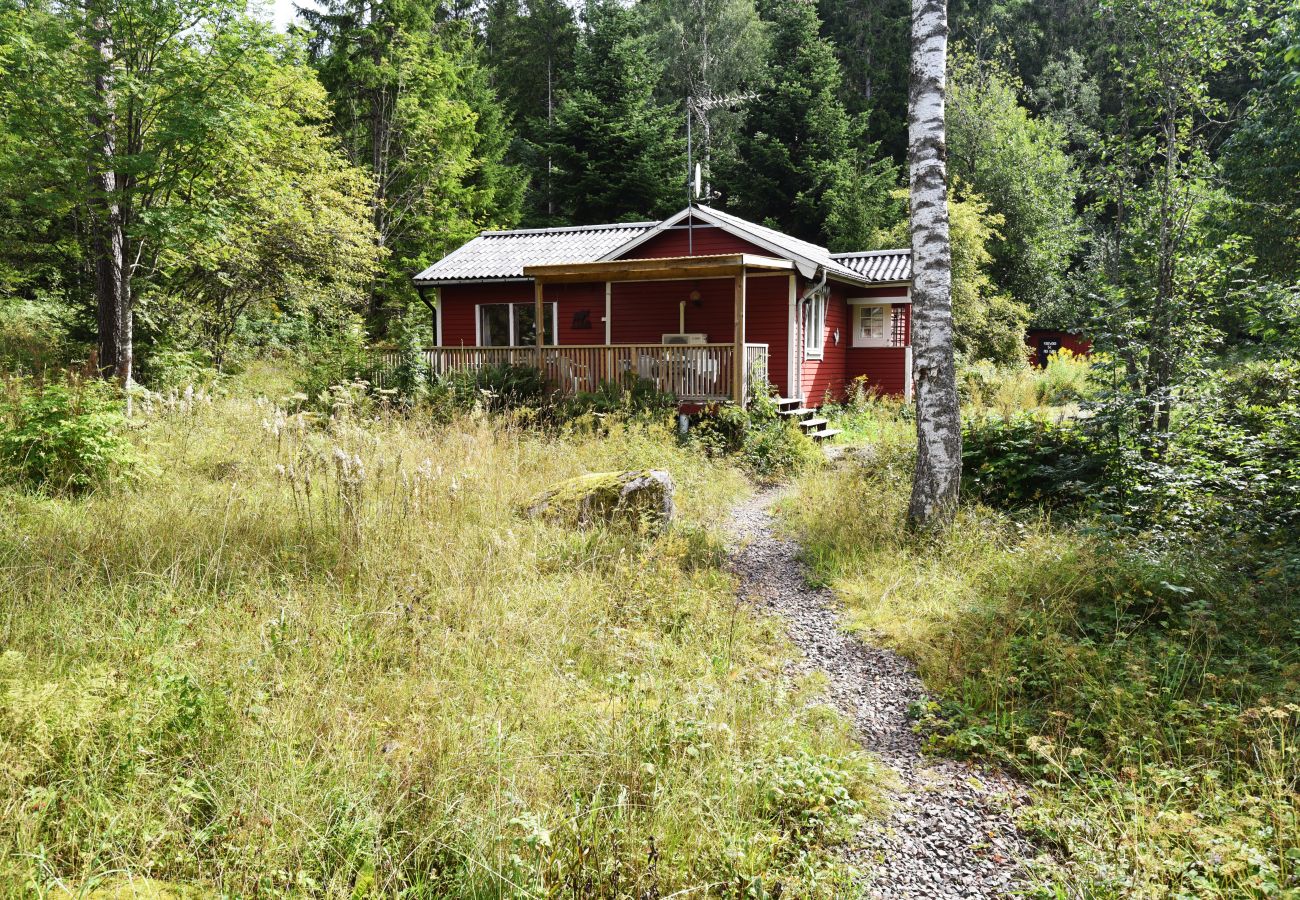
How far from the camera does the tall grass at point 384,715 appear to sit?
2510 millimetres

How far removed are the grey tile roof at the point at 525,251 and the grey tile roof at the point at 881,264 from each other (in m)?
5.35

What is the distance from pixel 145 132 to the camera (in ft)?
35.9

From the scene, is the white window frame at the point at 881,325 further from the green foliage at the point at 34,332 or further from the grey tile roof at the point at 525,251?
the green foliage at the point at 34,332

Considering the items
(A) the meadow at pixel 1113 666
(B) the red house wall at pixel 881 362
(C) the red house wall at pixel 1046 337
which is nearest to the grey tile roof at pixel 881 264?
(B) the red house wall at pixel 881 362

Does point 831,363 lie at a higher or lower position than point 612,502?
higher

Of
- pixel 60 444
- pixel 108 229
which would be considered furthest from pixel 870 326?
pixel 60 444

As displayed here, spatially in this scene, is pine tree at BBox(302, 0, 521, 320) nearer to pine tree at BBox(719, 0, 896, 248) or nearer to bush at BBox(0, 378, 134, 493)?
pine tree at BBox(719, 0, 896, 248)

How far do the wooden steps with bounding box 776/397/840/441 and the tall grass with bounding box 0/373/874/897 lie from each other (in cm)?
896

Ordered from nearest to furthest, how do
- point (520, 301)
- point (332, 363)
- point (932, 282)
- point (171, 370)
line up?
point (932, 282)
point (171, 370)
point (332, 363)
point (520, 301)

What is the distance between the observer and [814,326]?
1717cm

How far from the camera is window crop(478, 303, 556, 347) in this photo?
1947cm

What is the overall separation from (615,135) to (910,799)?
29.1m

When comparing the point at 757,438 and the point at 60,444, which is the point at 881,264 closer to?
the point at 757,438

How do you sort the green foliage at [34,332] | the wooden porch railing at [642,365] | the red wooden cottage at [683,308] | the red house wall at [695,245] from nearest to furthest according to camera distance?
the green foliage at [34,332] < the wooden porch railing at [642,365] < the red wooden cottage at [683,308] < the red house wall at [695,245]
